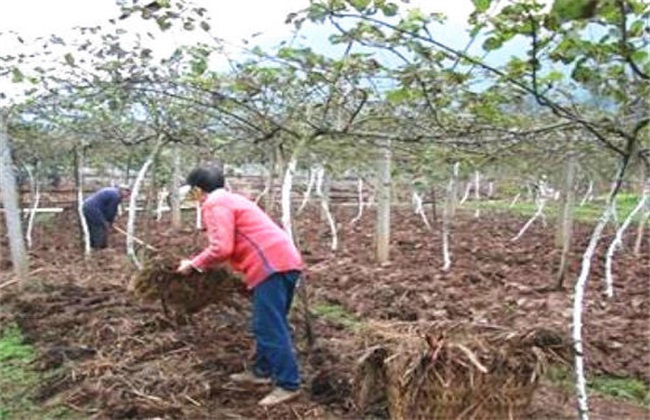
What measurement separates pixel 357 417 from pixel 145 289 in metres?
2.04

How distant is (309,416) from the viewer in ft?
15.1

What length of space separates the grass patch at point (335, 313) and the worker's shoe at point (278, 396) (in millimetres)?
2192

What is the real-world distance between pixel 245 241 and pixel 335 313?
129 inches

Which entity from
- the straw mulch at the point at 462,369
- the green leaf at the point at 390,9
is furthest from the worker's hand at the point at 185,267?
the green leaf at the point at 390,9

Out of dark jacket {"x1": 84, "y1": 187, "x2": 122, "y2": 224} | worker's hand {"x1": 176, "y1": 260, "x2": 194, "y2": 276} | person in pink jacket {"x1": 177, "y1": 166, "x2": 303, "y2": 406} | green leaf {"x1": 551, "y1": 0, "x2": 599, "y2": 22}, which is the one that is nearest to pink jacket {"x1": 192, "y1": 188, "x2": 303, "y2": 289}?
person in pink jacket {"x1": 177, "y1": 166, "x2": 303, "y2": 406}

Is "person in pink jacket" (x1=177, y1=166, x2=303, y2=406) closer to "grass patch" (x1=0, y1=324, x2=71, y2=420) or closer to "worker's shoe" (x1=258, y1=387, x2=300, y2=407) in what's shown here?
"worker's shoe" (x1=258, y1=387, x2=300, y2=407)

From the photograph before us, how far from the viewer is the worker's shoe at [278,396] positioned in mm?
4734

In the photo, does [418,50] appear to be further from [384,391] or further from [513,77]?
[384,391]

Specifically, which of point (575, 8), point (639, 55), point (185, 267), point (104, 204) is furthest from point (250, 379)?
point (104, 204)

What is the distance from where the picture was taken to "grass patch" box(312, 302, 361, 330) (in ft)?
24.3

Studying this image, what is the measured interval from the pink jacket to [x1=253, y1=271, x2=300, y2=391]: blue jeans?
0.22 ft

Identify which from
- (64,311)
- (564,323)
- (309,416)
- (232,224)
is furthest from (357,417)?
(64,311)

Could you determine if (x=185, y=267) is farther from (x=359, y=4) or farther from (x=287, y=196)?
(x=359, y=4)

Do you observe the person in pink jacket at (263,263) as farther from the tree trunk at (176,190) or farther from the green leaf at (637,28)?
the tree trunk at (176,190)
